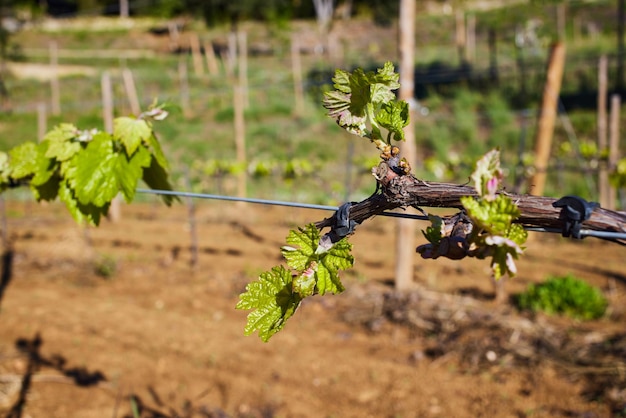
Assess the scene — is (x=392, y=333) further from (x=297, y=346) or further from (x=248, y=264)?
(x=248, y=264)

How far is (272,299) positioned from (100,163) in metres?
0.73

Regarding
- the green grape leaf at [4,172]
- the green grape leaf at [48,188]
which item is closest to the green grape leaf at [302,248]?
the green grape leaf at [48,188]

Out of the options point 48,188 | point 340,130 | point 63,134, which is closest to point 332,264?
point 63,134

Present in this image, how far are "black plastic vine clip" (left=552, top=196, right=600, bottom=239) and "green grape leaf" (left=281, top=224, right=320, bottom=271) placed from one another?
0.36 meters

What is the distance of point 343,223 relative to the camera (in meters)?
0.98

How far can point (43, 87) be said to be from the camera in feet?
67.7

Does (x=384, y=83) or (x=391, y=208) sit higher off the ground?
(x=384, y=83)

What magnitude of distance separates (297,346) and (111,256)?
10.5 feet

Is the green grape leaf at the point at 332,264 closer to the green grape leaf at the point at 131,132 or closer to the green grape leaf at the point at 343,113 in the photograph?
the green grape leaf at the point at 343,113

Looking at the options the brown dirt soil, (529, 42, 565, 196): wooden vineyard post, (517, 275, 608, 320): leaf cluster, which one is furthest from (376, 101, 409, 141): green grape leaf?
(529, 42, 565, 196): wooden vineyard post

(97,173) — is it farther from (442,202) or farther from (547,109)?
(547,109)

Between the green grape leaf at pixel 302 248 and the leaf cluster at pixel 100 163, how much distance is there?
0.60 metres

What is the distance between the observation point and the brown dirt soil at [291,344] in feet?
11.1

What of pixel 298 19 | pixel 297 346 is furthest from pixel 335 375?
pixel 298 19
